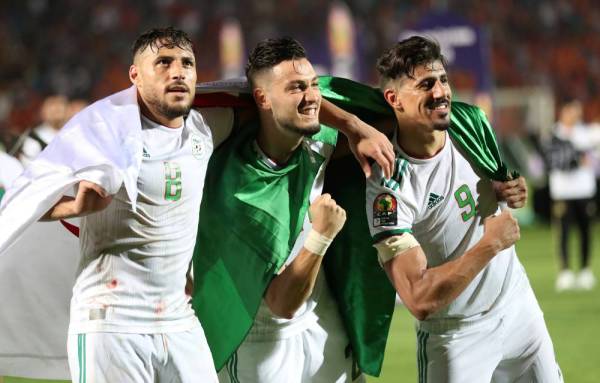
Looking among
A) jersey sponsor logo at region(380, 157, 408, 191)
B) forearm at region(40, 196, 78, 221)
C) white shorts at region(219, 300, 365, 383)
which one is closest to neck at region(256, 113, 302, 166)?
jersey sponsor logo at region(380, 157, 408, 191)

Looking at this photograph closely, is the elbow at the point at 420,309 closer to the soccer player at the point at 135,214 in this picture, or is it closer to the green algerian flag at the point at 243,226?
the green algerian flag at the point at 243,226

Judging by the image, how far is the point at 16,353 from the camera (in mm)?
5160

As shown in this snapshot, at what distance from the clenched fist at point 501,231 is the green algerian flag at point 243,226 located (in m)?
0.85

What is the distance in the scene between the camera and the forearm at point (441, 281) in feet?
13.5

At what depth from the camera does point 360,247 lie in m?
4.90

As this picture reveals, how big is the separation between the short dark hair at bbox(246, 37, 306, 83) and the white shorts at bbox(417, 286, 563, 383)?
1.24m

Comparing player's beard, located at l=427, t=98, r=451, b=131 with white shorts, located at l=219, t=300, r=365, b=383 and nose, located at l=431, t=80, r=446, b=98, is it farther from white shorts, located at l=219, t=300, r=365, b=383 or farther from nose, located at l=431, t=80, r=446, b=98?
white shorts, located at l=219, t=300, r=365, b=383

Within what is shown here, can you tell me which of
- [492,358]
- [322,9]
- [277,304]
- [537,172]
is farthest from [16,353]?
[322,9]

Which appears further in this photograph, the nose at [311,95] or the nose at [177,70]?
the nose at [311,95]

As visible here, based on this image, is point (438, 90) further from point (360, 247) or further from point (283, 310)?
point (283, 310)

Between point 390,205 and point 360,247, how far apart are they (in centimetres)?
55

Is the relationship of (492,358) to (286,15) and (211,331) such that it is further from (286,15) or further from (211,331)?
(286,15)

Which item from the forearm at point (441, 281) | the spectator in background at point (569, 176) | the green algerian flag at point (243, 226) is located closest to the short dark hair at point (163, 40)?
the green algerian flag at point (243, 226)

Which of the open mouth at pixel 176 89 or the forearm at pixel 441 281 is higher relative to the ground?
the open mouth at pixel 176 89
